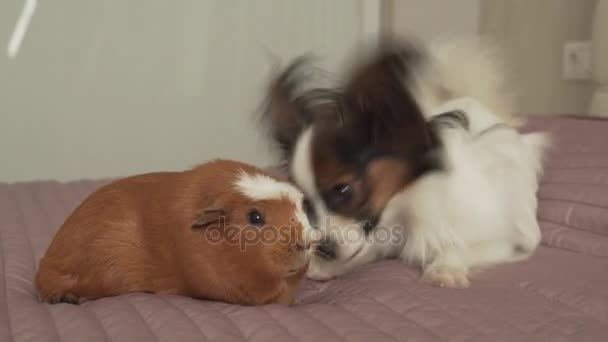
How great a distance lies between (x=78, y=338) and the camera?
0.79 meters

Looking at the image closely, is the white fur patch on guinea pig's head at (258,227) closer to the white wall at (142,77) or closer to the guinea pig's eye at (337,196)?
the guinea pig's eye at (337,196)

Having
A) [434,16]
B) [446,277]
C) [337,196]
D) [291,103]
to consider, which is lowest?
[446,277]

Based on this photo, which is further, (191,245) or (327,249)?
(327,249)

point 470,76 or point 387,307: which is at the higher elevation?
point 470,76

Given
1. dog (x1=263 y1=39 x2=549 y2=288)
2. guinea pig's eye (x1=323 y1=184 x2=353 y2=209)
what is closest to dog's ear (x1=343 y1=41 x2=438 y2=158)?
dog (x1=263 y1=39 x2=549 y2=288)

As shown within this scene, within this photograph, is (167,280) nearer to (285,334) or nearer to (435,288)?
(285,334)

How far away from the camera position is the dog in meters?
1.20

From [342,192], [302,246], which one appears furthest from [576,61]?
[302,246]

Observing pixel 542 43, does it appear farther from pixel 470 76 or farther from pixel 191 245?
pixel 191 245

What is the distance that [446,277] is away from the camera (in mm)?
1115

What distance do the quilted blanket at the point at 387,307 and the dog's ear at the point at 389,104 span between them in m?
0.24

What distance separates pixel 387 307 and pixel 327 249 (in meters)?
0.24

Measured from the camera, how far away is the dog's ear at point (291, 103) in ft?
4.48

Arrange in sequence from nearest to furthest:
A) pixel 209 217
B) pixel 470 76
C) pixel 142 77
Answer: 1. pixel 209 217
2. pixel 470 76
3. pixel 142 77
